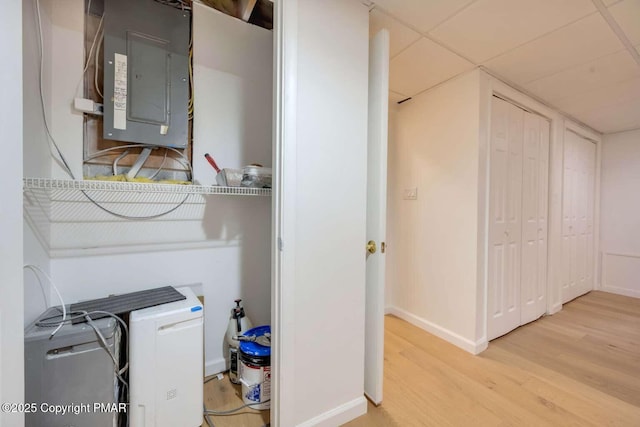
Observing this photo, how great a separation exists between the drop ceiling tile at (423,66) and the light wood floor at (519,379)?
7.66ft

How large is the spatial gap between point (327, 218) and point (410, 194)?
5.37ft

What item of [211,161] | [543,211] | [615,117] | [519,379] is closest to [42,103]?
[211,161]

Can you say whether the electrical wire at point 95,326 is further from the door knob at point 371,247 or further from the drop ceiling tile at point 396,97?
the drop ceiling tile at point 396,97

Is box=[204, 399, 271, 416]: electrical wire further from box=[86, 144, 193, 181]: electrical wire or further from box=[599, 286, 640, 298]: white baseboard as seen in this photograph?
box=[599, 286, 640, 298]: white baseboard

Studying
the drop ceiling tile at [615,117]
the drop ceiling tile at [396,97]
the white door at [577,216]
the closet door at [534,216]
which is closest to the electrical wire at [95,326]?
the drop ceiling tile at [396,97]

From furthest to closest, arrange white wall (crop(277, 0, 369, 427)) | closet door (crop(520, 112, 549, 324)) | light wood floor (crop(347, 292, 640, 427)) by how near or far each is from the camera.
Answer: closet door (crop(520, 112, 549, 324))
light wood floor (crop(347, 292, 640, 427))
white wall (crop(277, 0, 369, 427))

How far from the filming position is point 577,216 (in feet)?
10.6

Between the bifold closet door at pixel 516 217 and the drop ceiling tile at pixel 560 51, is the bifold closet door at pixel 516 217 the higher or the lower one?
the lower one

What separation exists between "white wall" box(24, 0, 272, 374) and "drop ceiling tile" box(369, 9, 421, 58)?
2.48 feet

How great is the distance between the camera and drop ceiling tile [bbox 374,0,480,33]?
135 cm

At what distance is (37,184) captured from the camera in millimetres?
916

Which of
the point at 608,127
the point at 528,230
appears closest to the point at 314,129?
the point at 528,230

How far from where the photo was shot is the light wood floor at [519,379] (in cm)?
138
